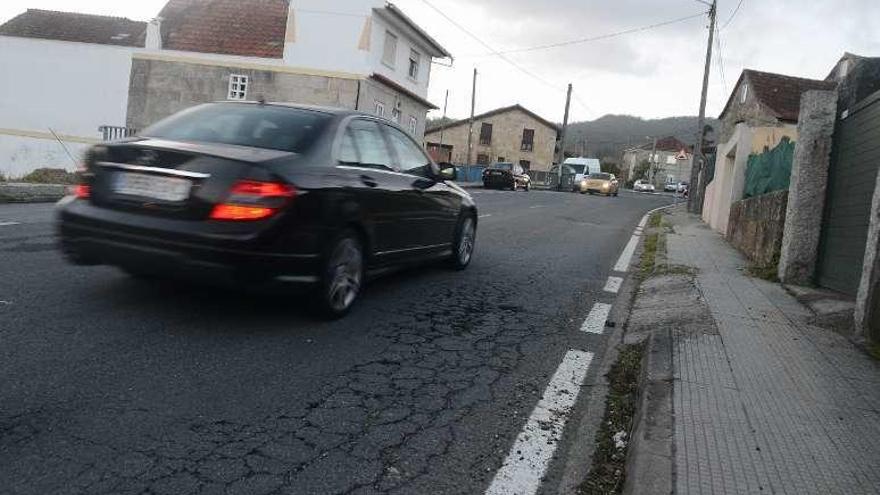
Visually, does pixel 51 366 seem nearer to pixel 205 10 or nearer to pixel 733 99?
pixel 205 10

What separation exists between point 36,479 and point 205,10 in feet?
104

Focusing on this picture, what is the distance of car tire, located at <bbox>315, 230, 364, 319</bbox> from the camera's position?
453cm

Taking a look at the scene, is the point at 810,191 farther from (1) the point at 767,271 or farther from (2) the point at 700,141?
(2) the point at 700,141

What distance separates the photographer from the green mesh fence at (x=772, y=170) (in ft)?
30.8

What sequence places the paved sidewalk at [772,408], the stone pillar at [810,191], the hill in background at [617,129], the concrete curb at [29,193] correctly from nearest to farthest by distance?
the paved sidewalk at [772,408] → the stone pillar at [810,191] → the concrete curb at [29,193] → the hill in background at [617,129]

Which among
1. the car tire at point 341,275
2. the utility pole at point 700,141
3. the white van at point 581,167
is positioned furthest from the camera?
the white van at point 581,167

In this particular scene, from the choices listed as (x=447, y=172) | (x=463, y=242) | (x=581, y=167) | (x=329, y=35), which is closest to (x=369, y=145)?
(x=447, y=172)

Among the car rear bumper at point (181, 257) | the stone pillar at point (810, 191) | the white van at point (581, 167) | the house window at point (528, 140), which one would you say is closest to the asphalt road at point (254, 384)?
the car rear bumper at point (181, 257)

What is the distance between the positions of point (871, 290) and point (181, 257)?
4.90 meters

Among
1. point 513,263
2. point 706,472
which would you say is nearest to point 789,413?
point 706,472

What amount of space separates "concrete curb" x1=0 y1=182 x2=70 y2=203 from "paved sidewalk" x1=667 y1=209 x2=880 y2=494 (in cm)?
958

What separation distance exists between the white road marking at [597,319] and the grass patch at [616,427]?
592 mm

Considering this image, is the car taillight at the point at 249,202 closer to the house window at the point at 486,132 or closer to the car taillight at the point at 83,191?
the car taillight at the point at 83,191

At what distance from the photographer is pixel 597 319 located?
18.5 ft
